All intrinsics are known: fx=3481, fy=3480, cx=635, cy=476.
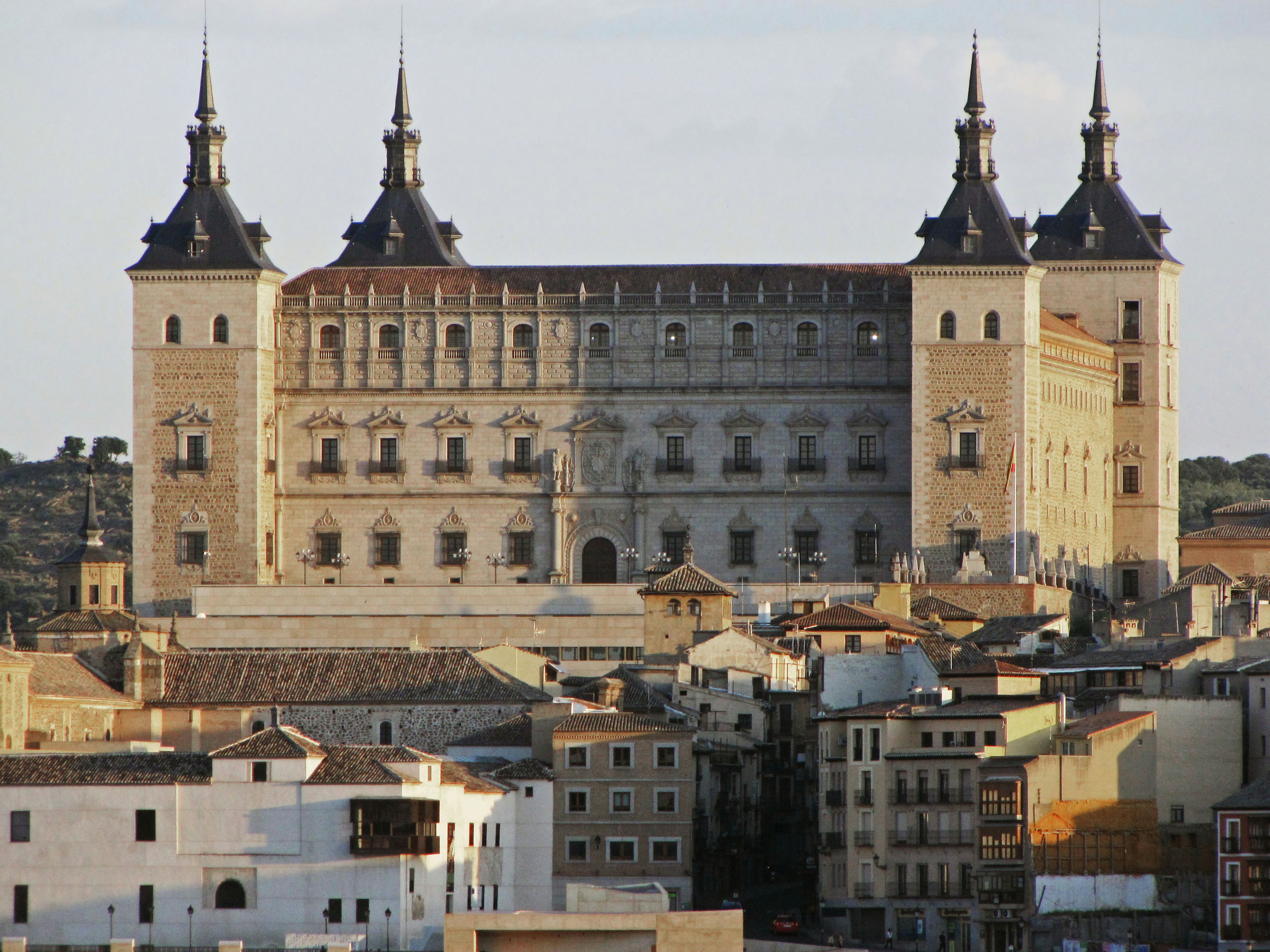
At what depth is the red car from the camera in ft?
246

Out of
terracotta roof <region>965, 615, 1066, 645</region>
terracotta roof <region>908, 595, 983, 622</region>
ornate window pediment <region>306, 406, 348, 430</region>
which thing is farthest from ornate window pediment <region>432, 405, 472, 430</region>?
terracotta roof <region>965, 615, 1066, 645</region>

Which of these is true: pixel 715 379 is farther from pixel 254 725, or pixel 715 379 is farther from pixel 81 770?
pixel 81 770

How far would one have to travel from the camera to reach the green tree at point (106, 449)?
509 feet

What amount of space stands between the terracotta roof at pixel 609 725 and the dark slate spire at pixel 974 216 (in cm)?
2887

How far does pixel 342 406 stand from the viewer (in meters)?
109

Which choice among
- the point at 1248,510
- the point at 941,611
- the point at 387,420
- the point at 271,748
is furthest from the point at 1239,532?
the point at 271,748

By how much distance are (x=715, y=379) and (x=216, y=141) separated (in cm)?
1785

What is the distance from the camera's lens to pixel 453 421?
109062mm

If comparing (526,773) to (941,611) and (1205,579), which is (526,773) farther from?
(1205,579)

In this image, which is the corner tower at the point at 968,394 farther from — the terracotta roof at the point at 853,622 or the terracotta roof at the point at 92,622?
the terracotta roof at the point at 92,622

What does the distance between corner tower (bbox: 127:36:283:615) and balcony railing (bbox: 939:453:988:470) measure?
69.2 feet

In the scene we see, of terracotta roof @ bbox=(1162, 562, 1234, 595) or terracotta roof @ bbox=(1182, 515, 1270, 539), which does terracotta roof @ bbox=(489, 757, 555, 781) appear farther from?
terracotta roof @ bbox=(1182, 515, 1270, 539)

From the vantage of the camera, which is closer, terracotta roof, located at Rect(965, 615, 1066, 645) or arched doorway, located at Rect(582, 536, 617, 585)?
terracotta roof, located at Rect(965, 615, 1066, 645)

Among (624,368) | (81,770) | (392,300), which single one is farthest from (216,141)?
(81,770)
